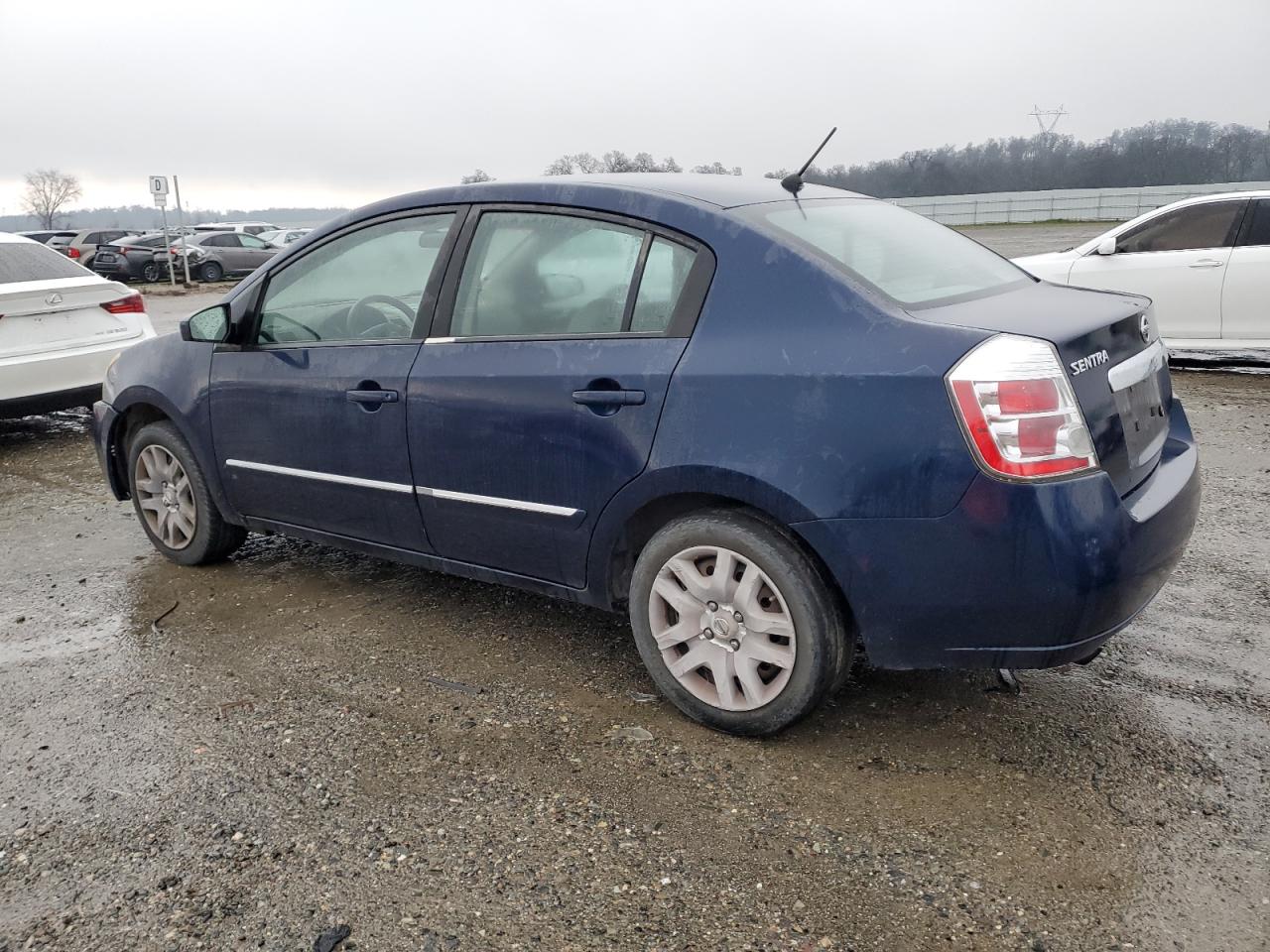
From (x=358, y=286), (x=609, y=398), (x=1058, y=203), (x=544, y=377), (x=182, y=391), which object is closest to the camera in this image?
(x=609, y=398)

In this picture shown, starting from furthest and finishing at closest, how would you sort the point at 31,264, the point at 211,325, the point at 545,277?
the point at 31,264 < the point at 211,325 < the point at 545,277

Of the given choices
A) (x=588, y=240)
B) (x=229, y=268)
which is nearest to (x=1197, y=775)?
(x=588, y=240)

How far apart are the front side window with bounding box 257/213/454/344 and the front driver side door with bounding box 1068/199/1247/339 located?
661 centimetres

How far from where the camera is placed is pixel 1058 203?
44.8 metres

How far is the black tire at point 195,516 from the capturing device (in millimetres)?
4676

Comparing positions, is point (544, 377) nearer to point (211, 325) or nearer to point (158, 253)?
point (211, 325)

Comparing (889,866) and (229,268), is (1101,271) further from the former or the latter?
(229,268)

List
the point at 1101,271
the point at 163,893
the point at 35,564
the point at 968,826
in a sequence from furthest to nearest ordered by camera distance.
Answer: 1. the point at 1101,271
2. the point at 35,564
3. the point at 968,826
4. the point at 163,893

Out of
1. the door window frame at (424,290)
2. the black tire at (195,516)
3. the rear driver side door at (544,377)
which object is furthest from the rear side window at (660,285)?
the black tire at (195,516)

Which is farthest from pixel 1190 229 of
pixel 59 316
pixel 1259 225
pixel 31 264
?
pixel 31 264

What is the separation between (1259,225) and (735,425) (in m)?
7.66

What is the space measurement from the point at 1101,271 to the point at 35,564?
27.5 ft

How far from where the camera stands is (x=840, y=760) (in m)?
3.02

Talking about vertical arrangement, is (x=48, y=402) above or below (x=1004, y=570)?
below
